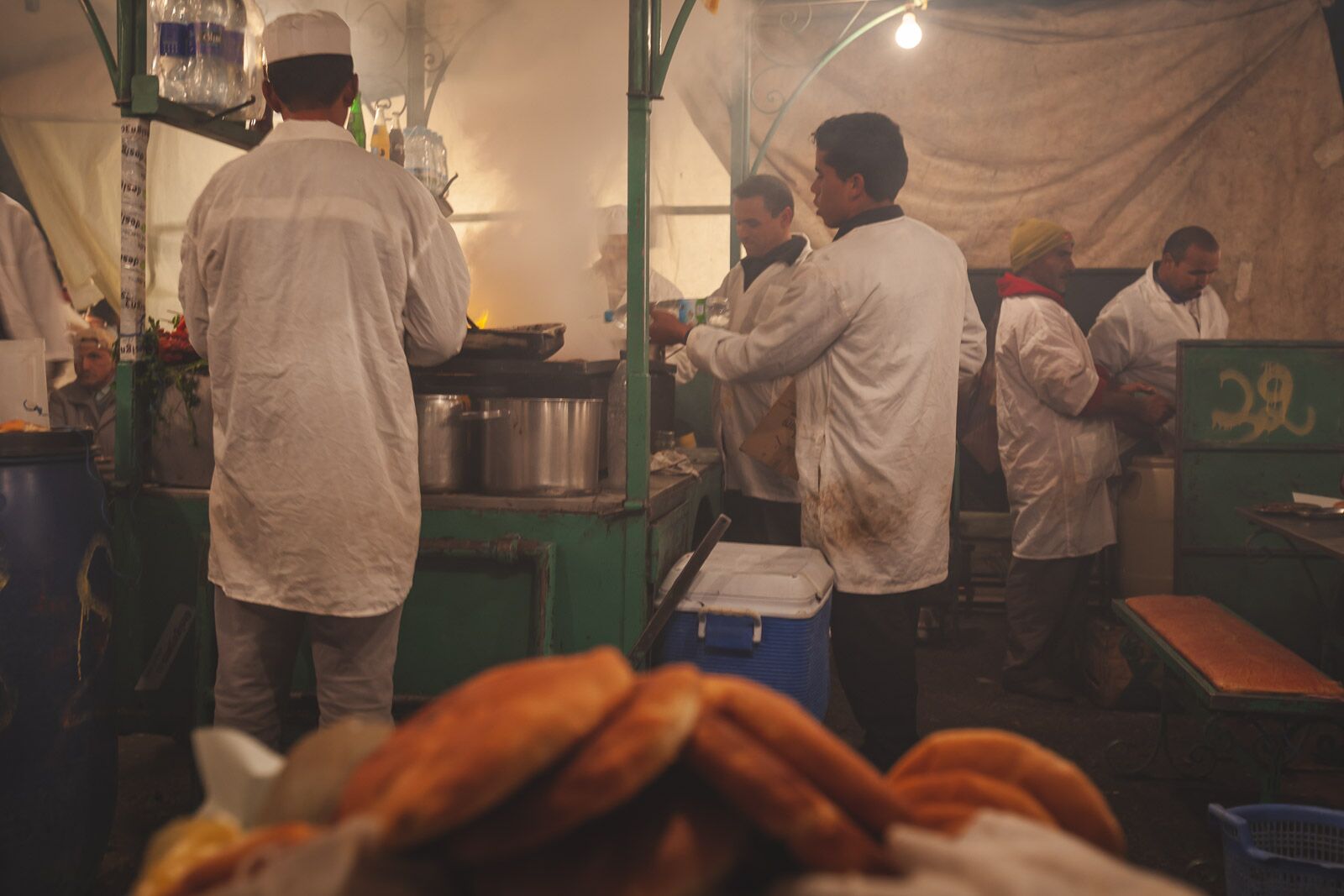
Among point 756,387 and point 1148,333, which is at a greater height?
point 1148,333

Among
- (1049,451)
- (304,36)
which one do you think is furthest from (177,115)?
(1049,451)

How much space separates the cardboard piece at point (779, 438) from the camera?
13.0ft

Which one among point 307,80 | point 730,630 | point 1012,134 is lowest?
point 730,630

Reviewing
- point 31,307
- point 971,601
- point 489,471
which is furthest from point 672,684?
point 971,601

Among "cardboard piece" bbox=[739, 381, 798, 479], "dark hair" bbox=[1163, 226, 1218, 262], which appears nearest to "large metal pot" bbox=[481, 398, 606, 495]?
"cardboard piece" bbox=[739, 381, 798, 479]

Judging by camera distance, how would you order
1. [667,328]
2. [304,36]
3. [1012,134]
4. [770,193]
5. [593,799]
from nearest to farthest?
[593,799] < [304,36] < [667,328] < [770,193] < [1012,134]

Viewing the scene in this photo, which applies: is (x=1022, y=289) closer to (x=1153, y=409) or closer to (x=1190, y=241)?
(x=1153, y=409)

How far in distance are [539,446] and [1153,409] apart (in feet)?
11.8

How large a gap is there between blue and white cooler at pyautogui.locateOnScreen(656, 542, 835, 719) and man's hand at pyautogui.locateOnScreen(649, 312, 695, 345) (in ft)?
3.09

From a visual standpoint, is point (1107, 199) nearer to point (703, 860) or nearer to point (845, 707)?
point (845, 707)

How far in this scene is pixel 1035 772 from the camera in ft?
3.22

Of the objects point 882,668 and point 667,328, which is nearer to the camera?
point 882,668

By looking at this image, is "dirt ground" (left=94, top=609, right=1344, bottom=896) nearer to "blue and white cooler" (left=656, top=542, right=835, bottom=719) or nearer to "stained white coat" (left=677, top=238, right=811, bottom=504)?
"stained white coat" (left=677, top=238, right=811, bottom=504)

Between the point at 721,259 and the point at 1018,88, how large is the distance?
Answer: 239 cm
